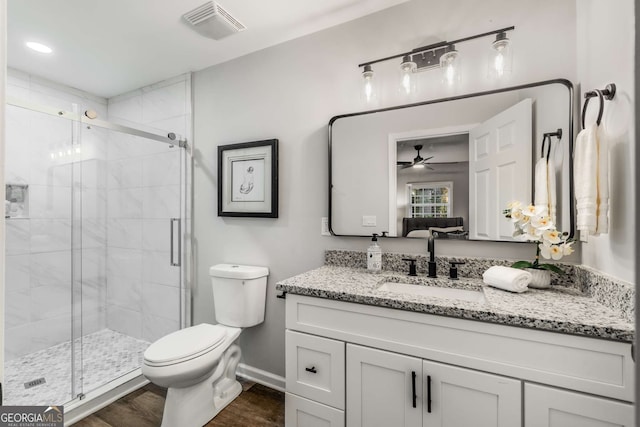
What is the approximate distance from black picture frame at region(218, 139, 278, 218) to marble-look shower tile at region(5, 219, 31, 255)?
150cm

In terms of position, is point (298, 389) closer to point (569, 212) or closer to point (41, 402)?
point (569, 212)

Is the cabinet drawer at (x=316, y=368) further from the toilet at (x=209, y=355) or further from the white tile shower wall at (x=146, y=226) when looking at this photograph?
the white tile shower wall at (x=146, y=226)

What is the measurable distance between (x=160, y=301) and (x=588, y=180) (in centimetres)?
290

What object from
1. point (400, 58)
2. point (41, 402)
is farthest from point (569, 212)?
point (41, 402)

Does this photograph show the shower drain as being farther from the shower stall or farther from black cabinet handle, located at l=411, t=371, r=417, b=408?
black cabinet handle, located at l=411, t=371, r=417, b=408

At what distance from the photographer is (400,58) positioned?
1.67 meters

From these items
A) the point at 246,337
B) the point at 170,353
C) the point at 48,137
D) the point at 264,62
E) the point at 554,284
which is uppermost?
the point at 264,62

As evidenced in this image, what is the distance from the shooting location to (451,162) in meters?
1.54

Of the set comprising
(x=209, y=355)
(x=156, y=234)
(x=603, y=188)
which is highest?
(x=603, y=188)

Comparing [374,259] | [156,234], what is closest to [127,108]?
[156,234]

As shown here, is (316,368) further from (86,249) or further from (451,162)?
(86,249)

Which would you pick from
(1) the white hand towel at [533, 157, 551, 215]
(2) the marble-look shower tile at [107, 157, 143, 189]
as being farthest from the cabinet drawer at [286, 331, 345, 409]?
(2) the marble-look shower tile at [107, 157, 143, 189]

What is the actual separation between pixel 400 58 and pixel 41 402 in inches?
117

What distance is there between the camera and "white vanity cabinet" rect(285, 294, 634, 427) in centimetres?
89
